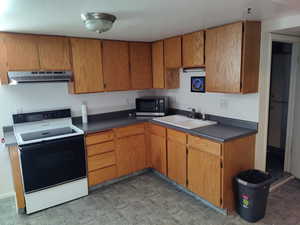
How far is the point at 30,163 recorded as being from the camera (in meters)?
2.51

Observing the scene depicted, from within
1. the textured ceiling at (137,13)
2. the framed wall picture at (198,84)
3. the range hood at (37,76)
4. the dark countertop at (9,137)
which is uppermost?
the textured ceiling at (137,13)

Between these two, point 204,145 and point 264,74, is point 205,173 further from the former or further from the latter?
point 264,74

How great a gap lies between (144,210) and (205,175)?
2.79ft

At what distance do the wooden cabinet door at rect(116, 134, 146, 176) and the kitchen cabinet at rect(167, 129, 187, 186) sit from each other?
507mm

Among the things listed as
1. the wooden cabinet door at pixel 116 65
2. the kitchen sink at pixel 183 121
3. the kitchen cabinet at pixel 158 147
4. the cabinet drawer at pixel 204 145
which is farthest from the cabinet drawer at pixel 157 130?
the wooden cabinet door at pixel 116 65

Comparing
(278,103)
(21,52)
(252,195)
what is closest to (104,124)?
(21,52)

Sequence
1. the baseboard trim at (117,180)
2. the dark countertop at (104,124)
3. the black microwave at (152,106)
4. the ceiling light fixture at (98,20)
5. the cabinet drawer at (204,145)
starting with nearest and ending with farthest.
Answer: the ceiling light fixture at (98,20) < the cabinet drawer at (204,145) < the dark countertop at (104,124) < the baseboard trim at (117,180) < the black microwave at (152,106)

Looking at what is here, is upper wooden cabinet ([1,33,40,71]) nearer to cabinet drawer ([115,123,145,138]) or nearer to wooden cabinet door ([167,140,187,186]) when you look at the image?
cabinet drawer ([115,123,145,138])

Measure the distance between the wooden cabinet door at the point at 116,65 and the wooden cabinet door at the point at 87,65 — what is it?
100 mm

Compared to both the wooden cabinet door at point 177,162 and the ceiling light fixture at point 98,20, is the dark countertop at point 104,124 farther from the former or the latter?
the ceiling light fixture at point 98,20

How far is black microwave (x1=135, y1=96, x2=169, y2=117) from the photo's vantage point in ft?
11.8

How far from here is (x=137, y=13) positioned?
6.38 feet

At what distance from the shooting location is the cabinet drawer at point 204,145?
2353mm

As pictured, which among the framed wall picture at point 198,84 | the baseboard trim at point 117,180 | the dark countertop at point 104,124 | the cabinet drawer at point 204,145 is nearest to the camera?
the cabinet drawer at point 204,145
